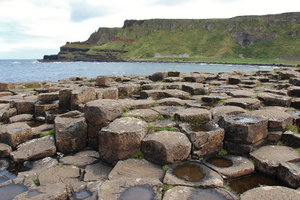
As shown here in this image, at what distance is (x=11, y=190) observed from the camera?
12.2ft

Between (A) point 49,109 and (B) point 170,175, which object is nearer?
(B) point 170,175

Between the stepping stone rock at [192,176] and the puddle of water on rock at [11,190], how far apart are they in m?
2.41

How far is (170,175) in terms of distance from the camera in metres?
3.74

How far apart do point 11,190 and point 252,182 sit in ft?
13.3

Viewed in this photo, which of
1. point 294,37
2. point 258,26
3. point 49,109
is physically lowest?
point 49,109

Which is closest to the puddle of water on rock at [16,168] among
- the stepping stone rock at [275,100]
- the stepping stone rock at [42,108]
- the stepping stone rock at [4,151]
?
the stepping stone rock at [4,151]

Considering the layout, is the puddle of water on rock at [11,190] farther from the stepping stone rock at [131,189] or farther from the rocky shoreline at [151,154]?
the stepping stone rock at [131,189]

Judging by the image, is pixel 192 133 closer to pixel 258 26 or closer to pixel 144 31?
pixel 258 26

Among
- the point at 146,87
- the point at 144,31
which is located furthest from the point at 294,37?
the point at 146,87

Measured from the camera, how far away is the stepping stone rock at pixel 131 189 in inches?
128

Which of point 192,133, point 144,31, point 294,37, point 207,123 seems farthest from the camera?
point 144,31

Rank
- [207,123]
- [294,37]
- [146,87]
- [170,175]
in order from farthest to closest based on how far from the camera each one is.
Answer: [294,37]
[146,87]
[207,123]
[170,175]

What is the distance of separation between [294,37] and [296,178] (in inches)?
5908

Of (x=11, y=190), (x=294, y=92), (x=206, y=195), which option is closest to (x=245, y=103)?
(x=294, y=92)
